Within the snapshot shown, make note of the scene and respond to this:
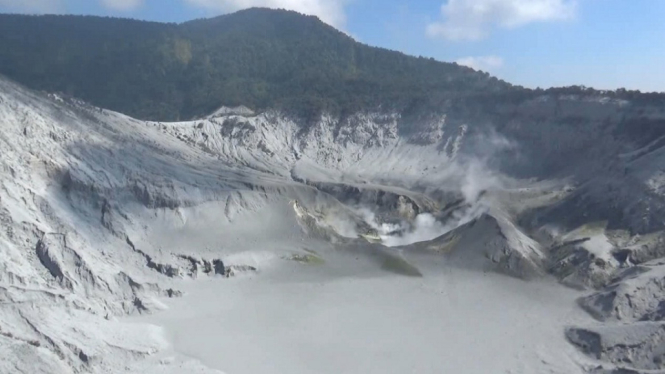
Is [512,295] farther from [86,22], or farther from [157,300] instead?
[86,22]

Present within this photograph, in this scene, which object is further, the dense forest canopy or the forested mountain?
the forested mountain

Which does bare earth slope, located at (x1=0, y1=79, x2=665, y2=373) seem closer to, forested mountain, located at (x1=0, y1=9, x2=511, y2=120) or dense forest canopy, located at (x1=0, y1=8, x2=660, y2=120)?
dense forest canopy, located at (x1=0, y1=8, x2=660, y2=120)

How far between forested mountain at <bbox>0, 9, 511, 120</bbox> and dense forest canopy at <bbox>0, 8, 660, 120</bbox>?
0.15 metres

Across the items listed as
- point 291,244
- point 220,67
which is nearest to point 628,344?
point 291,244

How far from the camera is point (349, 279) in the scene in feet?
138

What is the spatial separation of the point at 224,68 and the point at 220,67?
1084 millimetres

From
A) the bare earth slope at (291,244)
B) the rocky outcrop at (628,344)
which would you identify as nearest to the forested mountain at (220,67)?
the bare earth slope at (291,244)

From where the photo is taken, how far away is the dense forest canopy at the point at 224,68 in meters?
81.4

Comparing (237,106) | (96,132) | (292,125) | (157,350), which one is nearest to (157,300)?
(157,350)

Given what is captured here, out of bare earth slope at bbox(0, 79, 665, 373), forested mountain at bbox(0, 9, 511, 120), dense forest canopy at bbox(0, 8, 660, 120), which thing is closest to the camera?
bare earth slope at bbox(0, 79, 665, 373)

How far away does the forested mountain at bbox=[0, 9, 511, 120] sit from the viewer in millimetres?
83062

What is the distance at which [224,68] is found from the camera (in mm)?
104188

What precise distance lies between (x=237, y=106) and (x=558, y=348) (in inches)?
2130

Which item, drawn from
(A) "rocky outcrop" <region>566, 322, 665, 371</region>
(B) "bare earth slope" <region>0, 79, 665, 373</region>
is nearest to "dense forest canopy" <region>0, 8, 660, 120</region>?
(B) "bare earth slope" <region>0, 79, 665, 373</region>
